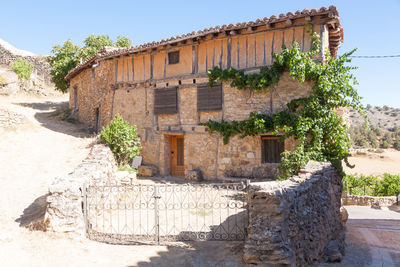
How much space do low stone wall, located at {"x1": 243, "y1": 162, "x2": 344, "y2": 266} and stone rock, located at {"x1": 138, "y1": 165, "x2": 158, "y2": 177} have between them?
8058mm

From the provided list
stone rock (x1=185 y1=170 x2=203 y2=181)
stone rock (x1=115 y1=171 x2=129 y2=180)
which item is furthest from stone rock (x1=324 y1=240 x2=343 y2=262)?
stone rock (x1=185 y1=170 x2=203 y2=181)

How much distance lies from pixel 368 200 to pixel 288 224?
1261cm

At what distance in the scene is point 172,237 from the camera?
603cm

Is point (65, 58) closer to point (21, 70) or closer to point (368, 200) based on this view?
point (21, 70)

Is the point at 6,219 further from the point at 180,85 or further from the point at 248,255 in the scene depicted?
the point at 180,85

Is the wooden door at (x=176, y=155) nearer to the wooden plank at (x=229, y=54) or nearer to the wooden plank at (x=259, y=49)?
the wooden plank at (x=229, y=54)

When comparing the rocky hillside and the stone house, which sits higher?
the rocky hillside

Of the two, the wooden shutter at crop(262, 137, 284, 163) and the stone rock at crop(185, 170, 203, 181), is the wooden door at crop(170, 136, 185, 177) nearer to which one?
the stone rock at crop(185, 170, 203, 181)

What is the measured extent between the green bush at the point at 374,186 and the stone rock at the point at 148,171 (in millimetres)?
10250

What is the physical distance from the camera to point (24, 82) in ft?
91.9

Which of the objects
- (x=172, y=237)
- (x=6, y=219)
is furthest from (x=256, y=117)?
(x=6, y=219)

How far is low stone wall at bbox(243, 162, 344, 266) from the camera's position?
15.6ft

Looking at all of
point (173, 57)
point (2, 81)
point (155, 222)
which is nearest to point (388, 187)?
point (173, 57)

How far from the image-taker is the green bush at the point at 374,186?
52.4 feet
